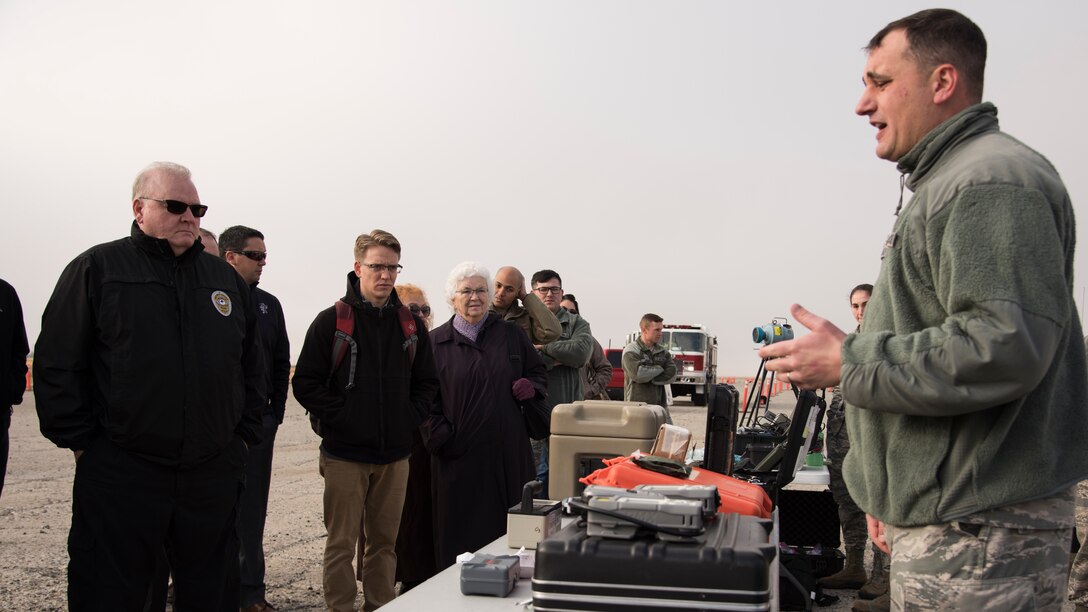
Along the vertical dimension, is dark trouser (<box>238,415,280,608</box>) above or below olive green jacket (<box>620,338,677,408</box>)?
below

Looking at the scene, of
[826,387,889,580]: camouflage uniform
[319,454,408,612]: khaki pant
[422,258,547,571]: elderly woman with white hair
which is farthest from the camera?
[826,387,889,580]: camouflage uniform

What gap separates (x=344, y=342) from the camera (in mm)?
4719

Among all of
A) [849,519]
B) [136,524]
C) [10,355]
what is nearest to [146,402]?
[136,524]

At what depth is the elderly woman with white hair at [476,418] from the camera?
4.98 metres

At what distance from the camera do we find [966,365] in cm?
172

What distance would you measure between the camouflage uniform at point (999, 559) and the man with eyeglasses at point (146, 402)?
2.66 metres

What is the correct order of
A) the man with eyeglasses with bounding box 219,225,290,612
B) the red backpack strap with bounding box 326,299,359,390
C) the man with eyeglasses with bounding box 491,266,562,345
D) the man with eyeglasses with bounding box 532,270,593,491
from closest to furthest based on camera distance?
the red backpack strap with bounding box 326,299,359,390, the man with eyeglasses with bounding box 219,225,290,612, the man with eyeglasses with bounding box 491,266,562,345, the man with eyeglasses with bounding box 532,270,593,491

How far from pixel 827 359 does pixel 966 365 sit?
277mm

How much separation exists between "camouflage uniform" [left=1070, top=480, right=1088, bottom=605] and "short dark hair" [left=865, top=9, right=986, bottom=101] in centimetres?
372

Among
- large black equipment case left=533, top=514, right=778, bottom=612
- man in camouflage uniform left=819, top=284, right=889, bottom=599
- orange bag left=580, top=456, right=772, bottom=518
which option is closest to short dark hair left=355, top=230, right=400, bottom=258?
orange bag left=580, top=456, right=772, bottom=518

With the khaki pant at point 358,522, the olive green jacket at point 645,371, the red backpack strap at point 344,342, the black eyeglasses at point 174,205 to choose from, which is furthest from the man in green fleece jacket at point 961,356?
the olive green jacket at point 645,371

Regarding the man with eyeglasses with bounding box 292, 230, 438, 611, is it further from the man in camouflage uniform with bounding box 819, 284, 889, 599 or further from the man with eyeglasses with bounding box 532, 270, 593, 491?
the man in camouflage uniform with bounding box 819, 284, 889, 599

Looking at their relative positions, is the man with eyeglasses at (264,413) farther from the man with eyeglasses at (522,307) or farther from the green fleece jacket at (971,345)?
the green fleece jacket at (971,345)

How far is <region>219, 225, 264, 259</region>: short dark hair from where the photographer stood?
5297mm
